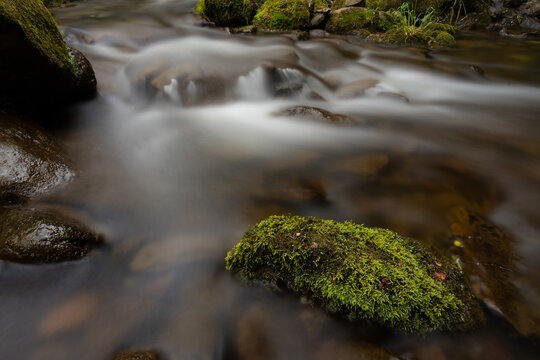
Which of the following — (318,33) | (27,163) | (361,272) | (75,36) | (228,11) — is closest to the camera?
(361,272)

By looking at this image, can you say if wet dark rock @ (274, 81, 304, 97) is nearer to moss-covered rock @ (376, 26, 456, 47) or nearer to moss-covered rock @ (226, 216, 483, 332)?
moss-covered rock @ (226, 216, 483, 332)

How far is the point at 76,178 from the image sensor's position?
352 centimetres

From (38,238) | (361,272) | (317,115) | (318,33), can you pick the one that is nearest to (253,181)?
(317,115)

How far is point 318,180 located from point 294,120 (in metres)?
1.67

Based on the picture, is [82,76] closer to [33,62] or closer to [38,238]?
[33,62]

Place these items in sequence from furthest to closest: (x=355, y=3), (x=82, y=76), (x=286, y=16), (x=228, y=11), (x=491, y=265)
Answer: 1. (x=355, y=3)
2. (x=228, y=11)
3. (x=286, y=16)
4. (x=82, y=76)
5. (x=491, y=265)

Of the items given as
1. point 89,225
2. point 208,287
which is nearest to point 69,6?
point 89,225

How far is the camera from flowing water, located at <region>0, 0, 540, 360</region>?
83.7 inches

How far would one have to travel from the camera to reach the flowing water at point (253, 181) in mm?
2127

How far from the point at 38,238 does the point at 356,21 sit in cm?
1014

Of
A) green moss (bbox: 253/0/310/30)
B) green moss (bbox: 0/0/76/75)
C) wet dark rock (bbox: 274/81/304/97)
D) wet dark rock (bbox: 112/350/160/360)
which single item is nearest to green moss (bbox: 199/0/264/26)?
green moss (bbox: 253/0/310/30)

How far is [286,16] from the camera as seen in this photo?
954cm

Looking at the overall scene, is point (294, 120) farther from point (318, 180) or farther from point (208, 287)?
point (208, 287)

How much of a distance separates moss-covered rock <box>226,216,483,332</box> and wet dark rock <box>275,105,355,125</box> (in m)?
2.82
